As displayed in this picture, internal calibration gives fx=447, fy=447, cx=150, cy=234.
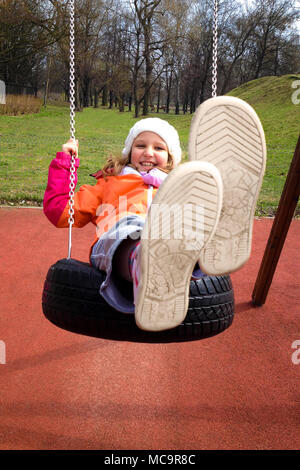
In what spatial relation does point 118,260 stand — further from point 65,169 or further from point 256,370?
point 256,370

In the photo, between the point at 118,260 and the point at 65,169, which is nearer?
the point at 118,260

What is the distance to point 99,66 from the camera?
71.5 ft

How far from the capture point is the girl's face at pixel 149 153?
6.18ft

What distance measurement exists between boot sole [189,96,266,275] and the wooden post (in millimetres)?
1320

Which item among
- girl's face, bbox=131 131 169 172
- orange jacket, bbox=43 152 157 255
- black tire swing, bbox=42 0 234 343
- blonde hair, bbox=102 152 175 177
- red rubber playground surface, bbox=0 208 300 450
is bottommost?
red rubber playground surface, bbox=0 208 300 450

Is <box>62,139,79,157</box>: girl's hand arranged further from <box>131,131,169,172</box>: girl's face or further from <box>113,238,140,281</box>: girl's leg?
<box>113,238,140,281</box>: girl's leg

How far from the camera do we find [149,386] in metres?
2.17

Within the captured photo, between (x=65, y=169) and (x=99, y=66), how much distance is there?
21603 mm

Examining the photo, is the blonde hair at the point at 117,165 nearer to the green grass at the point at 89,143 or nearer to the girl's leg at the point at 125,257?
the green grass at the point at 89,143

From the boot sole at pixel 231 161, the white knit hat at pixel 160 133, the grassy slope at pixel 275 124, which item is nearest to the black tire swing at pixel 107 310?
the boot sole at pixel 231 161

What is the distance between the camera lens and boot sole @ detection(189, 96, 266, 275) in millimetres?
1294

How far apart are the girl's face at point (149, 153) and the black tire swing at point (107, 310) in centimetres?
45

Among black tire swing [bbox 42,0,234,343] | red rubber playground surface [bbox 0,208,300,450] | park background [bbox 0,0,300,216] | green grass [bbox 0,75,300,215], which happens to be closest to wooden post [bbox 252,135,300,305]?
red rubber playground surface [bbox 0,208,300,450]

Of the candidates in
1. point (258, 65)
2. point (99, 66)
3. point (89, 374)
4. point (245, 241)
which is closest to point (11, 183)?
point (89, 374)
